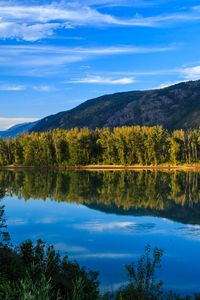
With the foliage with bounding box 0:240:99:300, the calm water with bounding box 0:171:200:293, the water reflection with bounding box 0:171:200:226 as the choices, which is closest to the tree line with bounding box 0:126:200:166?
the water reflection with bounding box 0:171:200:226

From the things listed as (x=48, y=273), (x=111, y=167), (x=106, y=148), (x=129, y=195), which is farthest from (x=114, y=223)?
(x=106, y=148)

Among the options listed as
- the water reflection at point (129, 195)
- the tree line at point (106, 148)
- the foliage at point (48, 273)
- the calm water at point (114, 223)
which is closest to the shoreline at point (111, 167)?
the tree line at point (106, 148)

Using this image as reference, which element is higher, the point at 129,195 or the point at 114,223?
the point at 129,195

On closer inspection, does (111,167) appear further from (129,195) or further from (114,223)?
(114,223)

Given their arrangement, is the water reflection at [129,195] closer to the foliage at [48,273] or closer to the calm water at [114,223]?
the calm water at [114,223]

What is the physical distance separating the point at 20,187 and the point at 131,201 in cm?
2856

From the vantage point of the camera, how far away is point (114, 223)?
47.6m

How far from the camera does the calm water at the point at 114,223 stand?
30.0 meters

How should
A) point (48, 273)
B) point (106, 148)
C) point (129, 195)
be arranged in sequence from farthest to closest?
point (106, 148)
point (129, 195)
point (48, 273)

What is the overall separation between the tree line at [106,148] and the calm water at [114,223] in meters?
50.6

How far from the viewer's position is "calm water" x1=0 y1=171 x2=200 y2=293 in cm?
2998

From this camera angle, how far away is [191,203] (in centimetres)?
6041

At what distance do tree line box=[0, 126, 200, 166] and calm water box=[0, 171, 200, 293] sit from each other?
50607 millimetres

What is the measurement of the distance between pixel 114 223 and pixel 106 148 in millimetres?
94332
